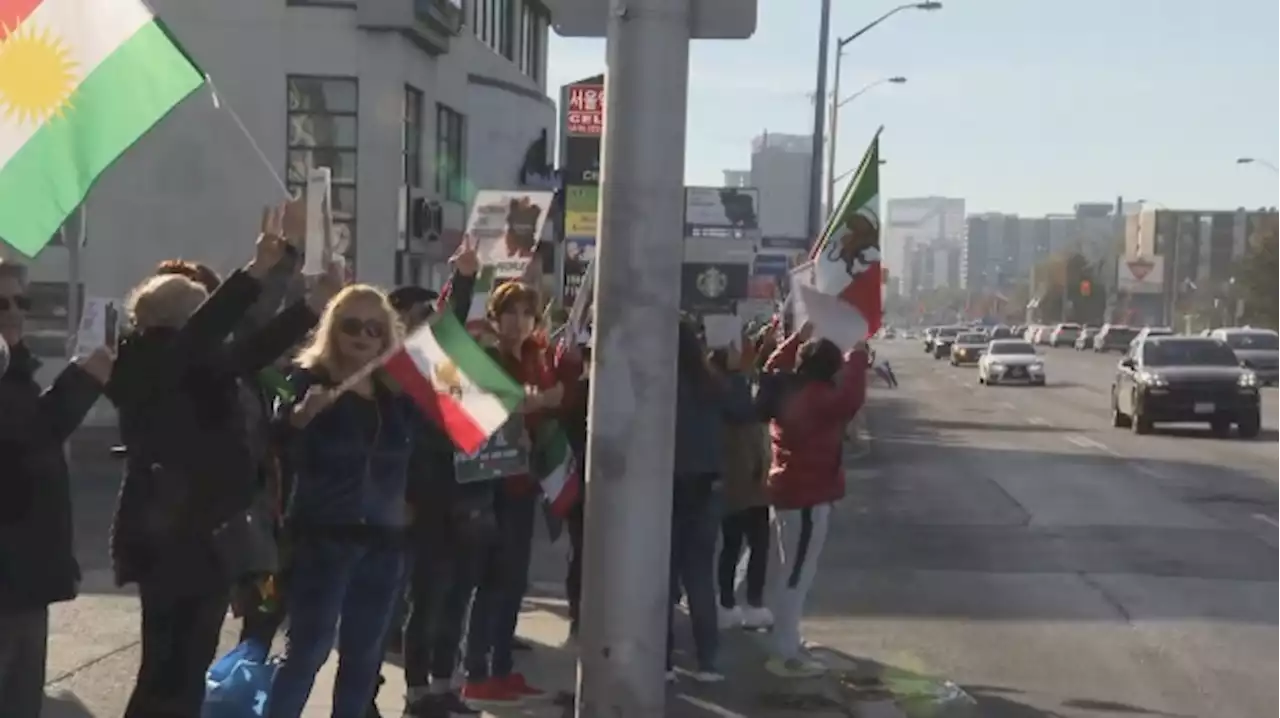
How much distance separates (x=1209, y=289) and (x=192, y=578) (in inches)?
5349

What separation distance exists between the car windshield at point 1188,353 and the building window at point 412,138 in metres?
Result: 12.4

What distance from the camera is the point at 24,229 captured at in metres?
5.47

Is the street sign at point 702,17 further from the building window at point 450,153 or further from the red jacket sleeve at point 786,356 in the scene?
the building window at point 450,153

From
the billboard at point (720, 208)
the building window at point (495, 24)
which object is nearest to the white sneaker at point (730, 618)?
the building window at point (495, 24)

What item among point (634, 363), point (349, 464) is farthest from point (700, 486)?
point (349, 464)

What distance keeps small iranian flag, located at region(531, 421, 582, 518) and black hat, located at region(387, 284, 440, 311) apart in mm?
1218

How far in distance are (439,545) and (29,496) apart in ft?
7.57

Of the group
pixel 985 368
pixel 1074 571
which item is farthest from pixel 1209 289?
pixel 1074 571

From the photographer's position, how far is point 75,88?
5.70m

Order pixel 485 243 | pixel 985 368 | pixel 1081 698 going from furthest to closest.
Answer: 1. pixel 985 368
2. pixel 485 243
3. pixel 1081 698

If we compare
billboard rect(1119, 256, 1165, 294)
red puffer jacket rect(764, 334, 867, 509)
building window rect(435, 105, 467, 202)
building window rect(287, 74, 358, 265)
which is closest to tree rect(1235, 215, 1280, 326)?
billboard rect(1119, 256, 1165, 294)

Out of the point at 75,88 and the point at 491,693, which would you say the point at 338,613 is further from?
the point at 491,693

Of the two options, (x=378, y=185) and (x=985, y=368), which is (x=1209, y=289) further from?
(x=378, y=185)

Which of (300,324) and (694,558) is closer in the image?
(300,324)
